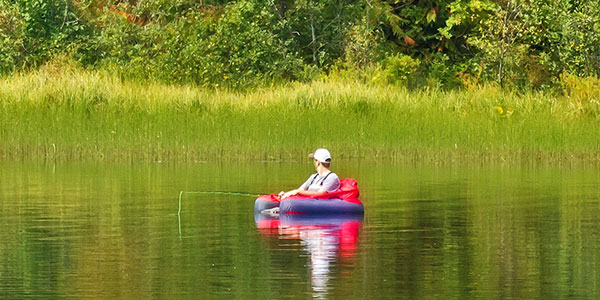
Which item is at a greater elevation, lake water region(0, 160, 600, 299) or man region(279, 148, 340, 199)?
man region(279, 148, 340, 199)

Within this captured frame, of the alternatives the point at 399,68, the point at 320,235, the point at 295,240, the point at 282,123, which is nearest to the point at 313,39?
the point at 399,68

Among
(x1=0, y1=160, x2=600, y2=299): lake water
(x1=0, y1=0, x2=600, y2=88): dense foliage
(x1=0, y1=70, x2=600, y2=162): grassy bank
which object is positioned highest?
(x1=0, y1=0, x2=600, y2=88): dense foliage

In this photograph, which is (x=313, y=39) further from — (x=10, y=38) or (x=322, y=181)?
(x=322, y=181)

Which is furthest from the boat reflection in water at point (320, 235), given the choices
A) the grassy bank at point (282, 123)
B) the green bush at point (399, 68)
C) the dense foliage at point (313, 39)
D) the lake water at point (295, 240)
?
the green bush at point (399, 68)

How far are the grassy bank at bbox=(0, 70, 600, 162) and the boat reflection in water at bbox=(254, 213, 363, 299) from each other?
37.7 ft

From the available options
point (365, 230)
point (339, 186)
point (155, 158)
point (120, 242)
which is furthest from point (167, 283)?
point (155, 158)

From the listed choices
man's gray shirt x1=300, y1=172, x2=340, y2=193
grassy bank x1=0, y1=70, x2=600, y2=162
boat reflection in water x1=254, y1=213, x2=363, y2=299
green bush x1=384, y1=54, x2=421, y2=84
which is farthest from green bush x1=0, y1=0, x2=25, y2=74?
boat reflection in water x1=254, y1=213, x2=363, y2=299

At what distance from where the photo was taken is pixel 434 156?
1132 inches

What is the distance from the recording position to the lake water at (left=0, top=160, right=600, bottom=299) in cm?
1157

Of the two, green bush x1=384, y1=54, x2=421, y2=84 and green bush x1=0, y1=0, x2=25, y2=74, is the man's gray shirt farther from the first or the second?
green bush x1=0, y1=0, x2=25, y2=74

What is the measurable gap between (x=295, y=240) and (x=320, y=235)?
1.95 ft

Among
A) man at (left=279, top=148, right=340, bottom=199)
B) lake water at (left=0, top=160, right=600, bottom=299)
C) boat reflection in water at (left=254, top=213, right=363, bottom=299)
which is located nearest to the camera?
lake water at (left=0, top=160, right=600, bottom=299)

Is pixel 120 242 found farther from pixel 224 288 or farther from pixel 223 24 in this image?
pixel 223 24

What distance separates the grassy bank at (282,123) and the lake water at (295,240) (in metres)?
4.40
